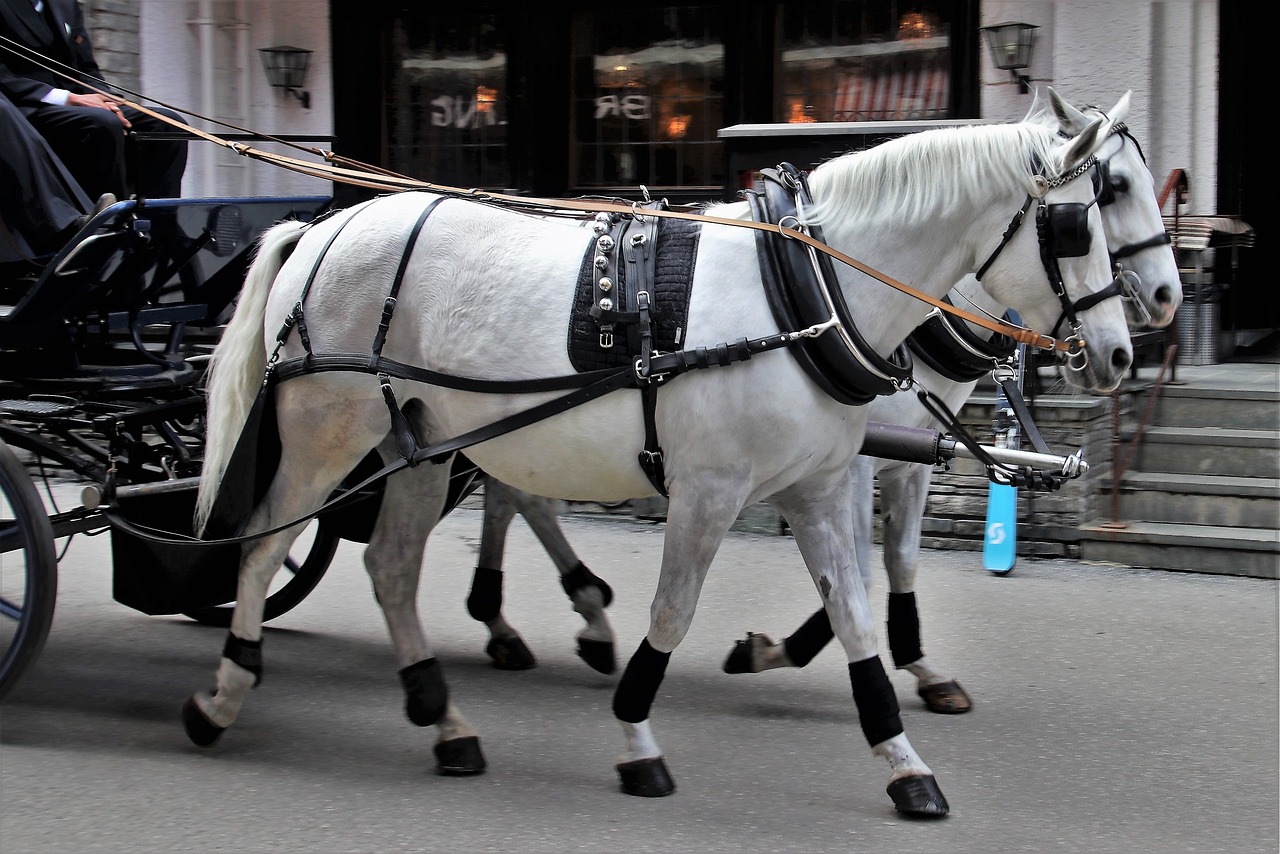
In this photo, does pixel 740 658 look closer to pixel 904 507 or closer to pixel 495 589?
pixel 904 507

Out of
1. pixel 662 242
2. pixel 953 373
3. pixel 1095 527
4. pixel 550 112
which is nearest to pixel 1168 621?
pixel 1095 527

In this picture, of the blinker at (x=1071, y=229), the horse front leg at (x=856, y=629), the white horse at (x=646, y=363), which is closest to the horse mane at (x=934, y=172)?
the white horse at (x=646, y=363)

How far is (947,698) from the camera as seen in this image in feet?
14.8

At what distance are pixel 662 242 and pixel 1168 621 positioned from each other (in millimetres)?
3264

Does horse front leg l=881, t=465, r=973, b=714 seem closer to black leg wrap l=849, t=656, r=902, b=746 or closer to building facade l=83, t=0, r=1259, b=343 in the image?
black leg wrap l=849, t=656, r=902, b=746

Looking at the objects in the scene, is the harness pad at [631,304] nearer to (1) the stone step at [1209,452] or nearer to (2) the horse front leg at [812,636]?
(2) the horse front leg at [812,636]

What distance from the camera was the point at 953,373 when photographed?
14.5 ft

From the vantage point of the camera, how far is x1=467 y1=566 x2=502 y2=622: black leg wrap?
498 centimetres

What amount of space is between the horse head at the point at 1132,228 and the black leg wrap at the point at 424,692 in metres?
2.35

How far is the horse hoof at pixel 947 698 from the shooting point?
4512 mm

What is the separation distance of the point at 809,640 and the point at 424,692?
1410 mm

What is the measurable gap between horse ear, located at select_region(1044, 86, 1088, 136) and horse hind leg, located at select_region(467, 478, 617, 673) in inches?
93.3

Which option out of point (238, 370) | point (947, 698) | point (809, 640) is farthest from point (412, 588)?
point (947, 698)

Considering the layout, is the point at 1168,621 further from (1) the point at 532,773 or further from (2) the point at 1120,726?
(1) the point at 532,773
